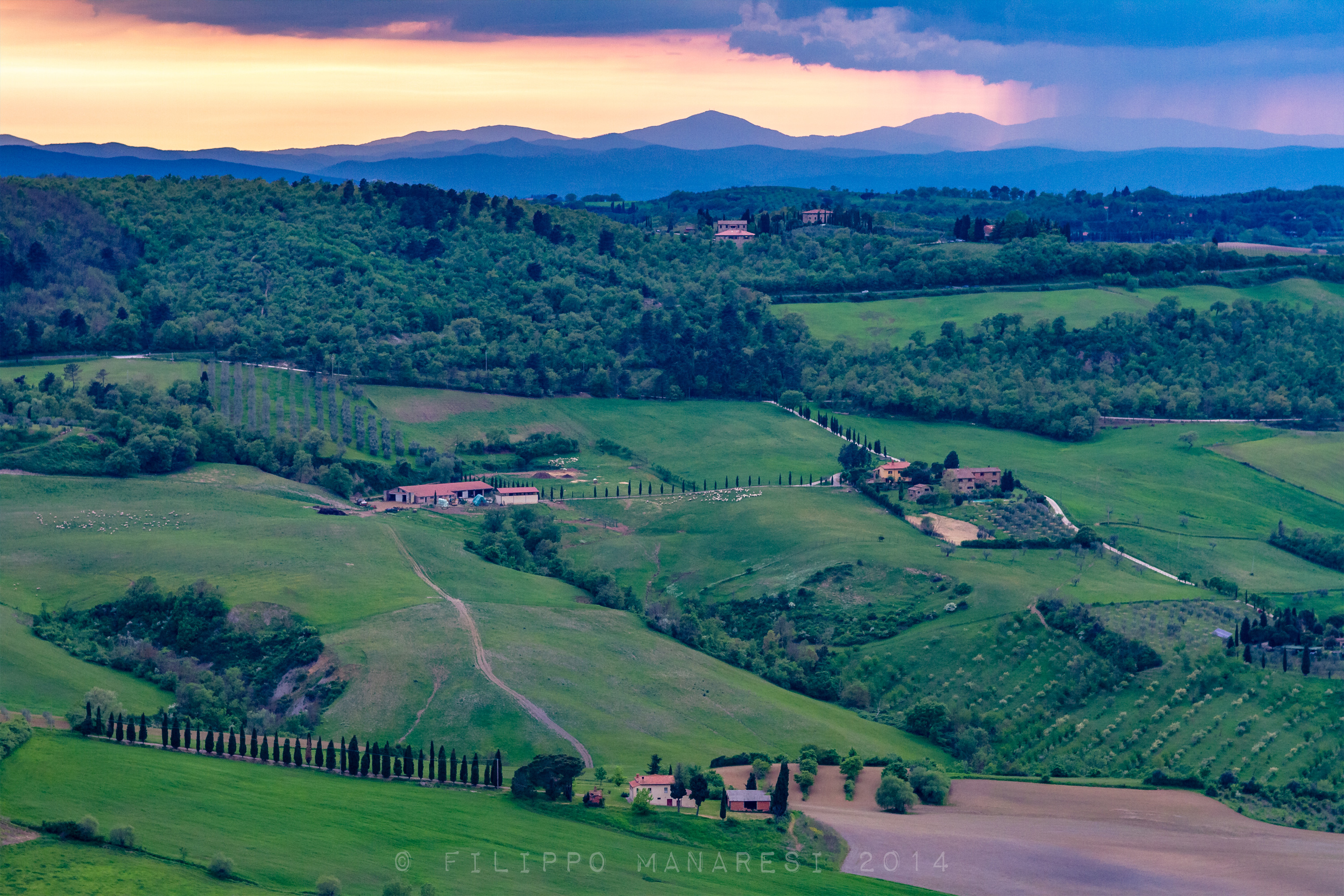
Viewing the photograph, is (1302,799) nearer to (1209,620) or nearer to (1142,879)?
(1142,879)

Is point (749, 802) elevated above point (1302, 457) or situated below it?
below

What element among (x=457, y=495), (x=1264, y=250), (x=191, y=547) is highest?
(x=1264, y=250)

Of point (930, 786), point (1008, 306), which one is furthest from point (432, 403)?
point (930, 786)

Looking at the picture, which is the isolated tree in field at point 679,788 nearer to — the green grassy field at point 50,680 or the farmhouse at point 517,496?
the green grassy field at point 50,680

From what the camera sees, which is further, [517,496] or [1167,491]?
[517,496]

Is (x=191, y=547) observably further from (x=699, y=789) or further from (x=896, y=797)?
(x=896, y=797)

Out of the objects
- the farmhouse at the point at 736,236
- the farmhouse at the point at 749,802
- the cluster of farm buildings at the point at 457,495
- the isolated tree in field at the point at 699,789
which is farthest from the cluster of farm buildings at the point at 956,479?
the farmhouse at the point at 736,236
